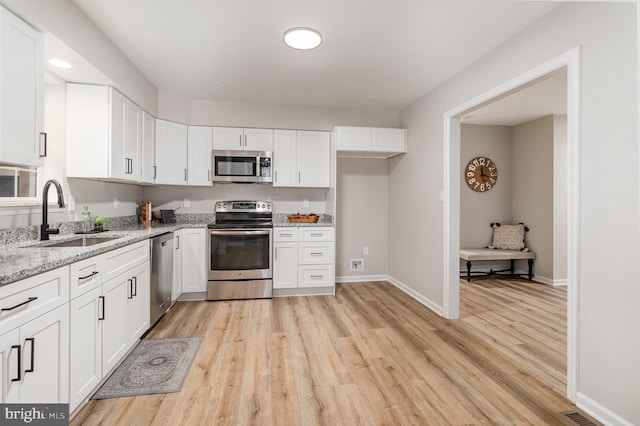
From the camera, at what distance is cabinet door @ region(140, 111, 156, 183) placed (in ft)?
11.7

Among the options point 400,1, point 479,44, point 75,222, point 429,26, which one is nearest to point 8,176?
point 75,222

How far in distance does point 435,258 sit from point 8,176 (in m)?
3.85

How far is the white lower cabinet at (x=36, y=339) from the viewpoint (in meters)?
1.30

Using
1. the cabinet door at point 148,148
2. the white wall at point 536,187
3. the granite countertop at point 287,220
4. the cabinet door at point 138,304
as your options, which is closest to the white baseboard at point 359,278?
the granite countertop at point 287,220

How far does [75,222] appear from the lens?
283 cm

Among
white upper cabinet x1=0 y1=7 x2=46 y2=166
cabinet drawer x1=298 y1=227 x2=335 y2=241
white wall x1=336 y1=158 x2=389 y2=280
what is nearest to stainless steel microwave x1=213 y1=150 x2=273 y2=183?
cabinet drawer x1=298 y1=227 x2=335 y2=241

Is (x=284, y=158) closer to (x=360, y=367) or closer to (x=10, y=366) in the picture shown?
(x=360, y=367)

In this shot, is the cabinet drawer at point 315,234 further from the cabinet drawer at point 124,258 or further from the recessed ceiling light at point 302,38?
the recessed ceiling light at point 302,38

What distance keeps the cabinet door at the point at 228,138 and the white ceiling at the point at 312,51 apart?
53cm

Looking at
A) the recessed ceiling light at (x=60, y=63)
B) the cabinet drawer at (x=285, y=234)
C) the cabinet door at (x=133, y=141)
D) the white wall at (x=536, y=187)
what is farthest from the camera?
the white wall at (x=536, y=187)

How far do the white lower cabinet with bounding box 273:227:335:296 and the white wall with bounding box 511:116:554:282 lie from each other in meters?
3.45

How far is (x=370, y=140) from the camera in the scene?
4.41 meters

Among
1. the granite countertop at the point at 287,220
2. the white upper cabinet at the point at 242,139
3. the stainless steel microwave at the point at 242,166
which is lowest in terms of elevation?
the granite countertop at the point at 287,220

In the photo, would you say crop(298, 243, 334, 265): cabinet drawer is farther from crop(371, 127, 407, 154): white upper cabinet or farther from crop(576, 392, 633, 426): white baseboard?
crop(576, 392, 633, 426): white baseboard
